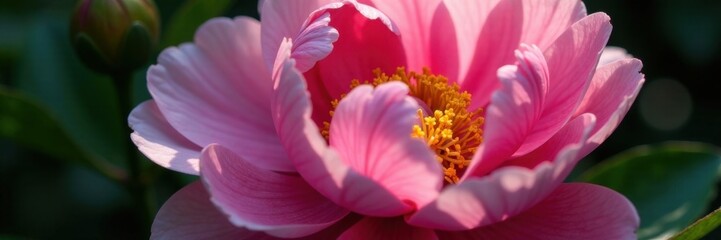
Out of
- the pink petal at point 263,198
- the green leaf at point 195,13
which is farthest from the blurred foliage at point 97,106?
the pink petal at point 263,198

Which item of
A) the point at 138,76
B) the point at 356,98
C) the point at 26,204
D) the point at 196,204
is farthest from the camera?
the point at 26,204

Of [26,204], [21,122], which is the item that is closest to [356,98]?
[21,122]

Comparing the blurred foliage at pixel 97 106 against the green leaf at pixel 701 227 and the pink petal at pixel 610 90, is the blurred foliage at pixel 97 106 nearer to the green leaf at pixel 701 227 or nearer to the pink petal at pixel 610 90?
the pink petal at pixel 610 90

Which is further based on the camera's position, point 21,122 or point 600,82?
point 21,122

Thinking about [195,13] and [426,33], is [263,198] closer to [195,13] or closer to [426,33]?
[426,33]

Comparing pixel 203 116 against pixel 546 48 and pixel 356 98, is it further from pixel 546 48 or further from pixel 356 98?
pixel 546 48

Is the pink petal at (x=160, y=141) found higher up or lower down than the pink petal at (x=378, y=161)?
lower down
